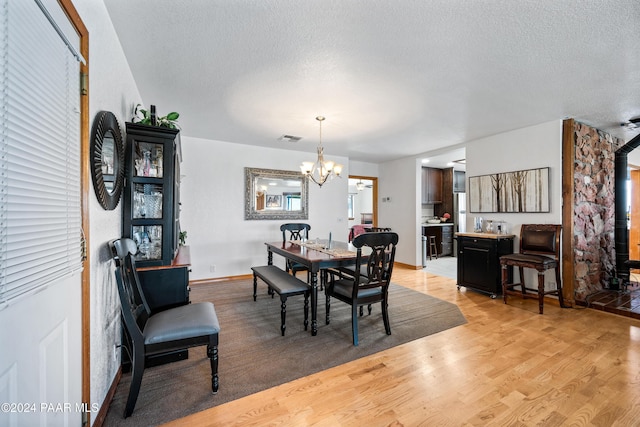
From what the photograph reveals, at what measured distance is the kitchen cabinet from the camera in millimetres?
7241

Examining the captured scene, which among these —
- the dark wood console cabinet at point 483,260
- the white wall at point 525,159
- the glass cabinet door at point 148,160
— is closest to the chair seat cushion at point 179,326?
the glass cabinet door at point 148,160

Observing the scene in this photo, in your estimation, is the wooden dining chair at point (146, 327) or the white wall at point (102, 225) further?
the wooden dining chair at point (146, 327)

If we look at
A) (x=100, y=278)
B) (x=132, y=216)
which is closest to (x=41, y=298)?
(x=100, y=278)

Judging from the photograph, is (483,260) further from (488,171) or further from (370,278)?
(370,278)

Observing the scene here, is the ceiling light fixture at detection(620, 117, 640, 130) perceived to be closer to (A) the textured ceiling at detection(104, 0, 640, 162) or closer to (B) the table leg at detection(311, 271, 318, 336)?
(A) the textured ceiling at detection(104, 0, 640, 162)

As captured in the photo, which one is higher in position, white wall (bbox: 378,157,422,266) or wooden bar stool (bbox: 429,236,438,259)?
white wall (bbox: 378,157,422,266)

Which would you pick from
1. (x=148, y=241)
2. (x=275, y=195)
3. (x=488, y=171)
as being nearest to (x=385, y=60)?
(x=148, y=241)

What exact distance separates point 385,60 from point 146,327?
8.75ft

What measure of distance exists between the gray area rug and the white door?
0.54 meters

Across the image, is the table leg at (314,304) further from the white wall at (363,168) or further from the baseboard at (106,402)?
the white wall at (363,168)

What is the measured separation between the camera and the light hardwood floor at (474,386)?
1598 millimetres

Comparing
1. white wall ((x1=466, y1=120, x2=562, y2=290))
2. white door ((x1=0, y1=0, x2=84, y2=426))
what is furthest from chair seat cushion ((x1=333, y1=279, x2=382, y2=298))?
white wall ((x1=466, y1=120, x2=562, y2=290))

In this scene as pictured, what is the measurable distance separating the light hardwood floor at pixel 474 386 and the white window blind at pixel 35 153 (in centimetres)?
122

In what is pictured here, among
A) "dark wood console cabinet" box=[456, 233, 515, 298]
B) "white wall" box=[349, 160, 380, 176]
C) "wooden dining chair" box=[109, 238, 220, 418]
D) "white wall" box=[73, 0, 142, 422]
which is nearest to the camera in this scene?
"white wall" box=[73, 0, 142, 422]
